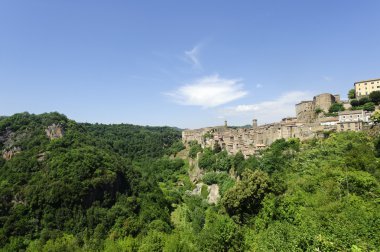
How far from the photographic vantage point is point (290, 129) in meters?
59.0

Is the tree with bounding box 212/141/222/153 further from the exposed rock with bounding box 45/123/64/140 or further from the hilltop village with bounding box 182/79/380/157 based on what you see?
the exposed rock with bounding box 45/123/64/140

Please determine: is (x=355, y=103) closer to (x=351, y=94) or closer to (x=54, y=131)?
(x=351, y=94)

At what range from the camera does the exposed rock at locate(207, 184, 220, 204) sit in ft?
189

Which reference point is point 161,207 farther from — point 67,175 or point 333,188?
point 333,188

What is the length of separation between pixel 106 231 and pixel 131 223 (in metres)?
4.98

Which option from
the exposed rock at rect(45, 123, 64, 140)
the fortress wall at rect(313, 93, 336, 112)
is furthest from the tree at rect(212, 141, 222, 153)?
the exposed rock at rect(45, 123, 64, 140)

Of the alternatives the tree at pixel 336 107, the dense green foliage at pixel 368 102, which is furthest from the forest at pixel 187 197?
the tree at pixel 336 107

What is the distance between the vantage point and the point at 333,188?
27766 millimetres

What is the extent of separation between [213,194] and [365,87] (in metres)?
48.4

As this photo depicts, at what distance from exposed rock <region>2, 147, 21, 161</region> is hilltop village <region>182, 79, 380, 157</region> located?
49531 mm

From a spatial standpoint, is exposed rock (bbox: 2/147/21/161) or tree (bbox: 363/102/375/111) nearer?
tree (bbox: 363/102/375/111)

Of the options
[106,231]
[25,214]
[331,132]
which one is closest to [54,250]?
[106,231]

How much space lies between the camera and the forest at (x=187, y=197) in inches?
920

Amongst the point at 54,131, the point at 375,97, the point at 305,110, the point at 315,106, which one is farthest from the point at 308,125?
the point at 54,131
